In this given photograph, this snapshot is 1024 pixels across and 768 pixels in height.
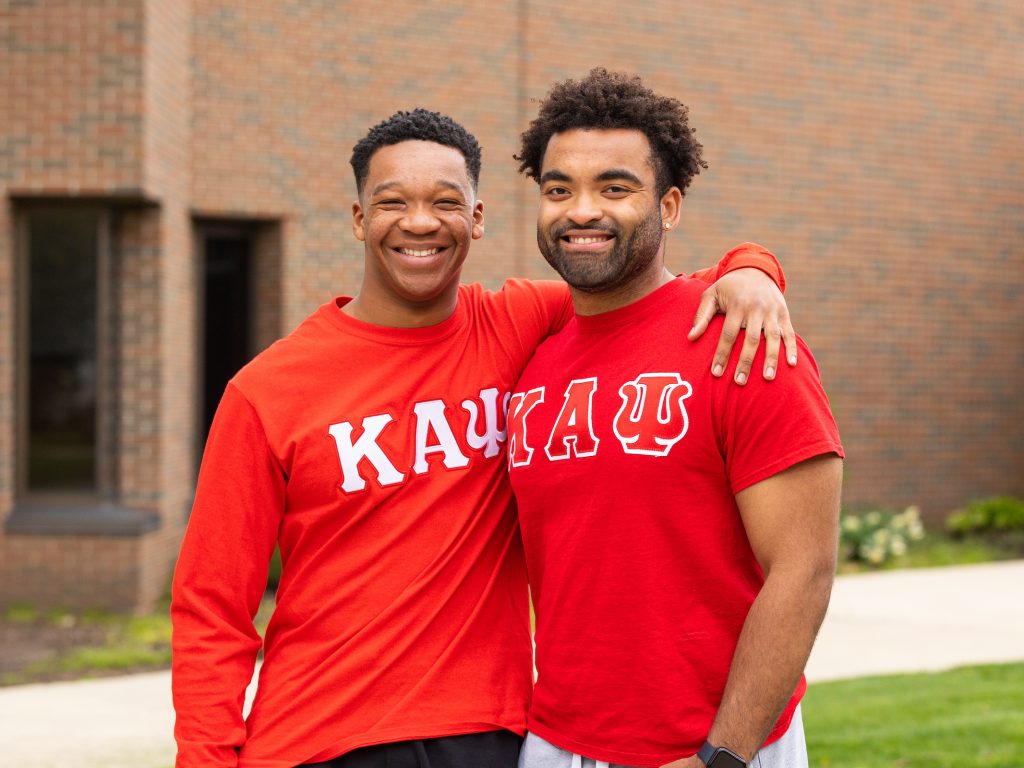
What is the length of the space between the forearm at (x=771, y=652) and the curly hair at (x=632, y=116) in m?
0.90

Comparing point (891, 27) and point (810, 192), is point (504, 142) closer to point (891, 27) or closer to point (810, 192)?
point (810, 192)

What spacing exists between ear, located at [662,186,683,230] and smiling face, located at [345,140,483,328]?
48cm

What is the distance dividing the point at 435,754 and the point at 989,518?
11858 millimetres

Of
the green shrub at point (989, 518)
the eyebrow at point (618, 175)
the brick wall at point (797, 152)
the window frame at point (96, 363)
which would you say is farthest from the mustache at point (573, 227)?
the green shrub at point (989, 518)

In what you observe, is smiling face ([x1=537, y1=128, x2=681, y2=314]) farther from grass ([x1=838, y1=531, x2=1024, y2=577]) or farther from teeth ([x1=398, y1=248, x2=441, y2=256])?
grass ([x1=838, y1=531, x2=1024, y2=577])

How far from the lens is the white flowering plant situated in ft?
38.7

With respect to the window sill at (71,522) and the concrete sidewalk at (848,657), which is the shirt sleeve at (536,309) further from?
the window sill at (71,522)

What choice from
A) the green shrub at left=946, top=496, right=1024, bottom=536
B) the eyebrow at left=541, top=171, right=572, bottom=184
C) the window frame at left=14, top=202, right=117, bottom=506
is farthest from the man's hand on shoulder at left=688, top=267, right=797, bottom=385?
the green shrub at left=946, top=496, right=1024, bottom=536

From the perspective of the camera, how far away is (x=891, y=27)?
1335 centimetres

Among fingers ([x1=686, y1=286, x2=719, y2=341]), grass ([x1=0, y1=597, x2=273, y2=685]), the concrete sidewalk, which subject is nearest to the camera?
fingers ([x1=686, y1=286, x2=719, y2=341])

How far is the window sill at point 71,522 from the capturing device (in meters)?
9.00

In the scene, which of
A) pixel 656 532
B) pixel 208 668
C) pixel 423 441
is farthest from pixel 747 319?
pixel 208 668

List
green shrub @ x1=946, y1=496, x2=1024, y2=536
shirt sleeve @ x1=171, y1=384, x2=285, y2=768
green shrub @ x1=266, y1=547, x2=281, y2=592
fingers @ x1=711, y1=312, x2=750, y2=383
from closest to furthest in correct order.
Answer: fingers @ x1=711, y1=312, x2=750, y2=383 → shirt sleeve @ x1=171, y1=384, x2=285, y2=768 → green shrub @ x1=266, y1=547, x2=281, y2=592 → green shrub @ x1=946, y1=496, x2=1024, y2=536

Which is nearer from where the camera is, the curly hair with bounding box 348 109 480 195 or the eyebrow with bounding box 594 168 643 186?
the eyebrow with bounding box 594 168 643 186
